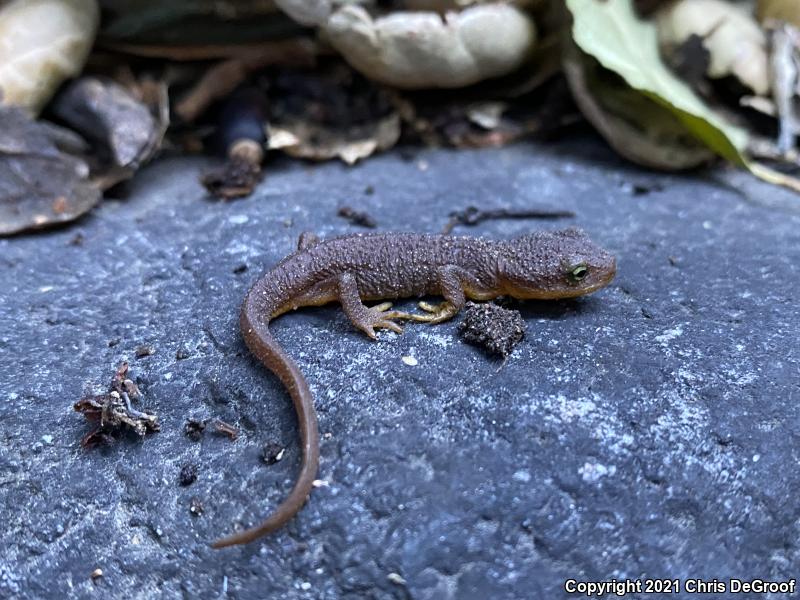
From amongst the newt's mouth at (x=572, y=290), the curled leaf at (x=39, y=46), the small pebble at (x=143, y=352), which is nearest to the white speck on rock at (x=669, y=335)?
the newt's mouth at (x=572, y=290)

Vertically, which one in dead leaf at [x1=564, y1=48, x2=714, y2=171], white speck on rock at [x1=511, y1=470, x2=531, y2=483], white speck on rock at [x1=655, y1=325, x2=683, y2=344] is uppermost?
dead leaf at [x1=564, y1=48, x2=714, y2=171]

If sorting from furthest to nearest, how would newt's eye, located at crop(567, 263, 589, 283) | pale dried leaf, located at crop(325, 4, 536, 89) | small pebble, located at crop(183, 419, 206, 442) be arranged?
1. pale dried leaf, located at crop(325, 4, 536, 89)
2. newt's eye, located at crop(567, 263, 589, 283)
3. small pebble, located at crop(183, 419, 206, 442)

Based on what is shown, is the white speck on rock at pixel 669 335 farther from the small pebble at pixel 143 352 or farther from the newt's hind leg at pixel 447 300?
the small pebble at pixel 143 352

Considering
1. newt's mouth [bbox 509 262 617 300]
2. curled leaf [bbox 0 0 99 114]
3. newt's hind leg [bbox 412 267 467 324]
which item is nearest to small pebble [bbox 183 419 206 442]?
newt's hind leg [bbox 412 267 467 324]

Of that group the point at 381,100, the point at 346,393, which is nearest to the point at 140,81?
the point at 381,100

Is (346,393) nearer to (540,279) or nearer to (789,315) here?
(540,279)

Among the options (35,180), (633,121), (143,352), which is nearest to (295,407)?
(143,352)

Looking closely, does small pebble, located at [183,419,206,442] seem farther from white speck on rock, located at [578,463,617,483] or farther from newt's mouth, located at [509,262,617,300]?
newt's mouth, located at [509,262,617,300]
